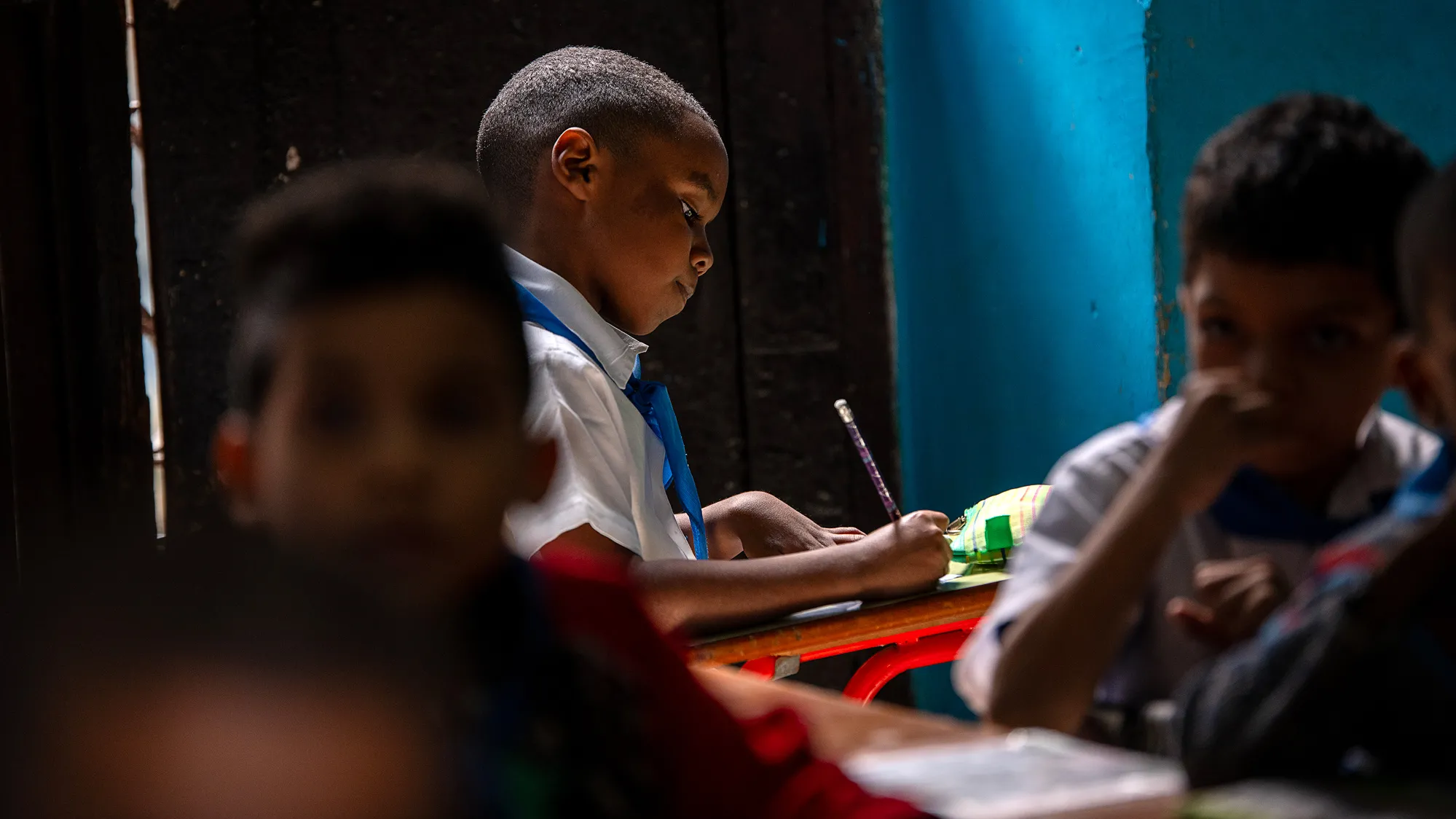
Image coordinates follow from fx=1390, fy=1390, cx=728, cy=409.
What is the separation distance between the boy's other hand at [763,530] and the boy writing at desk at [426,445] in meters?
1.40

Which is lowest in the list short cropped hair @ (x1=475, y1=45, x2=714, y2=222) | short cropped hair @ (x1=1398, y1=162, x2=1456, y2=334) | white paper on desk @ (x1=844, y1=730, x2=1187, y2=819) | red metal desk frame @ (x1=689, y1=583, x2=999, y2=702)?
red metal desk frame @ (x1=689, y1=583, x2=999, y2=702)

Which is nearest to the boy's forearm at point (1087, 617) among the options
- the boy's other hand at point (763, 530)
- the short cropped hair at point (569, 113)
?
the boy's other hand at point (763, 530)

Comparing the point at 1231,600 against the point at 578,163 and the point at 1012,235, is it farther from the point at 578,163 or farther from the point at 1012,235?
the point at 1012,235

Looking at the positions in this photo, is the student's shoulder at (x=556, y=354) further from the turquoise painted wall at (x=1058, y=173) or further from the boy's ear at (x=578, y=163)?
→ the turquoise painted wall at (x=1058, y=173)

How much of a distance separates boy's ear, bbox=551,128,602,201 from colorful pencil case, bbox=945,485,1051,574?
0.70 m

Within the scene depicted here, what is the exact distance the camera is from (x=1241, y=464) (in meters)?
0.62

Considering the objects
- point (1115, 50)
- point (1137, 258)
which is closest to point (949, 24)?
point (1115, 50)

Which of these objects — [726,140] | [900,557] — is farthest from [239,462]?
[726,140]

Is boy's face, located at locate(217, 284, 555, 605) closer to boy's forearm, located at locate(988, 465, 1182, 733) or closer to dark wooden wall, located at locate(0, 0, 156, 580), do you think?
boy's forearm, located at locate(988, 465, 1182, 733)

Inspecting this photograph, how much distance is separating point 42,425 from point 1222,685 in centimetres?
273

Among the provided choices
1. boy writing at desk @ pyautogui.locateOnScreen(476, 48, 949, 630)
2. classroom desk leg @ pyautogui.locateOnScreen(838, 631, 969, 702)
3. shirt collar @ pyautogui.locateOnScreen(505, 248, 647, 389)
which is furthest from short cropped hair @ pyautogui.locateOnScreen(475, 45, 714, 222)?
classroom desk leg @ pyautogui.locateOnScreen(838, 631, 969, 702)

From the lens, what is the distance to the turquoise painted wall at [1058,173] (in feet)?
6.28

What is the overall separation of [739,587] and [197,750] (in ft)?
3.93

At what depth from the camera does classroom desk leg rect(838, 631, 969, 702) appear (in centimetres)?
204
